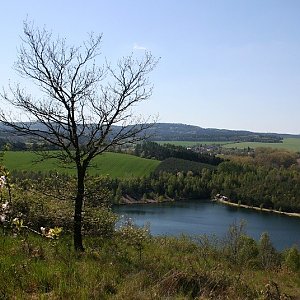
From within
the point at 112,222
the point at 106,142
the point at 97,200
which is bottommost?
the point at 112,222

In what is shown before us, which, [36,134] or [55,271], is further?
[36,134]

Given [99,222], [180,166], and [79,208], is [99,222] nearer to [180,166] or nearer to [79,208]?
[79,208]

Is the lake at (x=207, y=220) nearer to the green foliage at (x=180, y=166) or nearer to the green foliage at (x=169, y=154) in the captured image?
the green foliage at (x=180, y=166)

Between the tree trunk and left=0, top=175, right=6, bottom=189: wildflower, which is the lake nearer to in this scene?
the tree trunk

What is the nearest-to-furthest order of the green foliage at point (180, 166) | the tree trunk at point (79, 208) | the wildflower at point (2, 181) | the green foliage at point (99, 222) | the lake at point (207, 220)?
1. the wildflower at point (2, 181)
2. the tree trunk at point (79, 208)
3. the green foliage at point (99, 222)
4. the lake at point (207, 220)
5. the green foliage at point (180, 166)

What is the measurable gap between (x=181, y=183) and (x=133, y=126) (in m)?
101

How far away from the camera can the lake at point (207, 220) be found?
59066 millimetres

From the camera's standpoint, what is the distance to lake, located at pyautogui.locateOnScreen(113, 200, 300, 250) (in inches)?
2325

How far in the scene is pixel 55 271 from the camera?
546cm

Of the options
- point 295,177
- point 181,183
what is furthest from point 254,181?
point 181,183

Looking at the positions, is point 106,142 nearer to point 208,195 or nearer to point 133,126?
point 133,126

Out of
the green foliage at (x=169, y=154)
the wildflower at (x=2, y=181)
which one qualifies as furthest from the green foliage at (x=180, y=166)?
the wildflower at (x=2, y=181)

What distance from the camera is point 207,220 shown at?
73.0m

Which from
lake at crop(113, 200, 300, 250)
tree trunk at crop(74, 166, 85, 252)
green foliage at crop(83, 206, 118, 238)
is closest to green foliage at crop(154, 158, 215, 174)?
lake at crop(113, 200, 300, 250)
